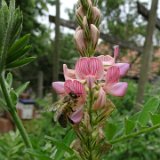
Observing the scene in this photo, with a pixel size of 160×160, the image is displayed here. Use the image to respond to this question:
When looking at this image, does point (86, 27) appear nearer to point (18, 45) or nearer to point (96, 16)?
point (96, 16)

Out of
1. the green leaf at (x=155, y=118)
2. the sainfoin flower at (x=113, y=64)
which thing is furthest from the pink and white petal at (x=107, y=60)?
the green leaf at (x=155, y=118)

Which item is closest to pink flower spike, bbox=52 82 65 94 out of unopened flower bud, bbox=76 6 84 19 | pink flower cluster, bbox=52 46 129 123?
pink flower cluster, bbox=52 46 129 123

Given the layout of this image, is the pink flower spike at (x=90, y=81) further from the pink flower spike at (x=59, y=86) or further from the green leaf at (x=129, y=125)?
the green leaf at (x=129, y=125)

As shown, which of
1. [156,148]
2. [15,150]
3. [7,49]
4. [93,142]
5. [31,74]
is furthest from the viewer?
[31,74]

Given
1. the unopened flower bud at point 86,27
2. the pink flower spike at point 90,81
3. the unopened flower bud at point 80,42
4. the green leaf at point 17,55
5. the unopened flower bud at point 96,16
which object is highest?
the unopened flower bud at point 96,16

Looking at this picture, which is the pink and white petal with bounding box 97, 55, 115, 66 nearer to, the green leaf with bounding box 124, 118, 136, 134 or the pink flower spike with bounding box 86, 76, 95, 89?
the pink flower spike with bounding box 86, 76, 95, 89

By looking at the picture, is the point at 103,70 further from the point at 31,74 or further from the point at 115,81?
the point at 31,74

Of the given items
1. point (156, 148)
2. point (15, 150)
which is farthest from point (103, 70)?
point (156, 148)
